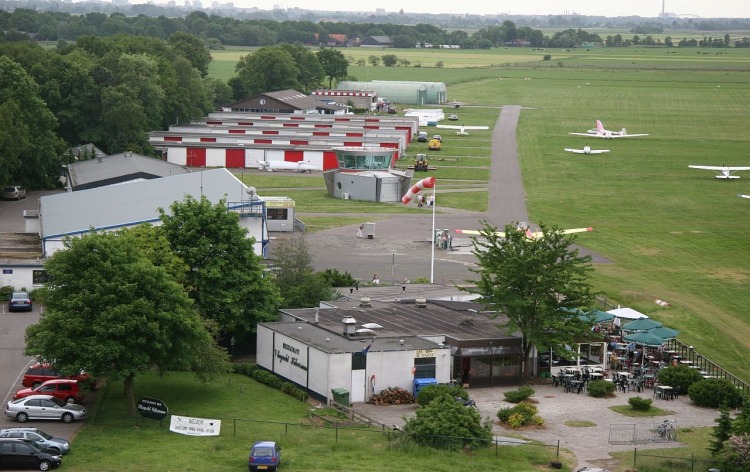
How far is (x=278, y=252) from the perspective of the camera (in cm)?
5562

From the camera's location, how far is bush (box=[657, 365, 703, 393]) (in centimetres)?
4503

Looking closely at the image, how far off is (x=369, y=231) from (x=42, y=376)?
37.4 metres

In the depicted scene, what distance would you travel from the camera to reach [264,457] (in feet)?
109

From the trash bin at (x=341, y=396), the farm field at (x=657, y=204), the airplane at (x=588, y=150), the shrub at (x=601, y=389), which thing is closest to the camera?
the trash bin at (x=341, y=396)

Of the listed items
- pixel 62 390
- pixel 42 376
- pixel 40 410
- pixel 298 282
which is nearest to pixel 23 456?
pixel 40 410

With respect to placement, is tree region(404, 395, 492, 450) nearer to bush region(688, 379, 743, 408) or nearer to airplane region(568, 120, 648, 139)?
bush region(688, 379, 743, 408)

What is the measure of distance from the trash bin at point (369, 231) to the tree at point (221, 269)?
87.3 feet

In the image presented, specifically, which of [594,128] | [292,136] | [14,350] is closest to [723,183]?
[292,136]

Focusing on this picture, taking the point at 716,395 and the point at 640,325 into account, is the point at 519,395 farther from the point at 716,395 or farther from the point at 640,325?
the point at 640,325

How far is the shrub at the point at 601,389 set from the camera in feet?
146

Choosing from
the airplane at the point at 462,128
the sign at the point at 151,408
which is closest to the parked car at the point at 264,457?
the sign at the point at 151,408

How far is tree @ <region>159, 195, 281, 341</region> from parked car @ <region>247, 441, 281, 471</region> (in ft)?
47.9

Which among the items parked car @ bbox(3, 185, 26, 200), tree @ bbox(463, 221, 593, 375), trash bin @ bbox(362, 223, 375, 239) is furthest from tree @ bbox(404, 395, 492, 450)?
parked car @ bbox(3, 185, 26, 200)

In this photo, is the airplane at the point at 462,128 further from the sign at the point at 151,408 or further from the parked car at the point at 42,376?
the sign at the point at 151,408
